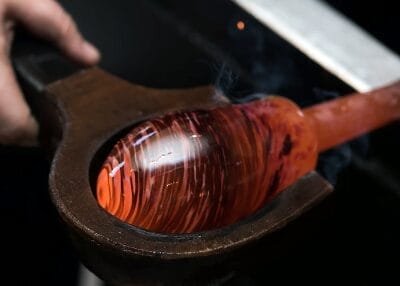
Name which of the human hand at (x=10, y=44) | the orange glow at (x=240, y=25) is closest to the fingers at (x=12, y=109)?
the human hand at (x=10, y=44)

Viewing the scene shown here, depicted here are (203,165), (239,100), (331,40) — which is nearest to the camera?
(203,165)

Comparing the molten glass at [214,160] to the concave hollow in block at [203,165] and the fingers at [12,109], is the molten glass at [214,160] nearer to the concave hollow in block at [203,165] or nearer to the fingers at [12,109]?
the concave hollow in block at [203,165]

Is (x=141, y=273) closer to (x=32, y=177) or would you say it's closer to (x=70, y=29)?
(x=70, y=29)

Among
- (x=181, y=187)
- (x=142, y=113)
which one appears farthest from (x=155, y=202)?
(x=142, y=113)

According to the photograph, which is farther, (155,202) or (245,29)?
(245,29)

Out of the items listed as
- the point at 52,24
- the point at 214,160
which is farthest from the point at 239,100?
the point at 52,24

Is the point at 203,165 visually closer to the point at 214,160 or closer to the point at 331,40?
the point at 214,160
